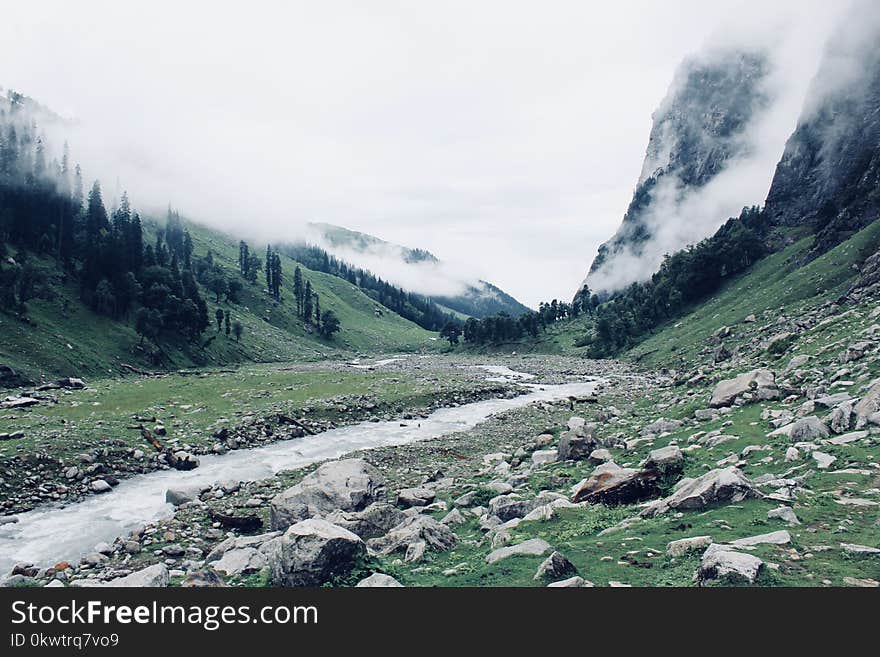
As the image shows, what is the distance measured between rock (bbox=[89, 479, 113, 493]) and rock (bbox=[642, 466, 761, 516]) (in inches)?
1044

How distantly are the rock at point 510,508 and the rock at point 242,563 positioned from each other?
7.54 meters

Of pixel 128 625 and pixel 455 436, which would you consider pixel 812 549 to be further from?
pixel 455 436

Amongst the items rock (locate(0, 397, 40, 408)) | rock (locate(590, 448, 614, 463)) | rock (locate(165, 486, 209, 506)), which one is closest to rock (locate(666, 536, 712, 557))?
rock (locate(590, 448, 614, 463))

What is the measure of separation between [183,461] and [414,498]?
18.1 meters

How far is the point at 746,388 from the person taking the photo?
957 inches

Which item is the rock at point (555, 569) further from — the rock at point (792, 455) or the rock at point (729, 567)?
the rock at point (792, 455)

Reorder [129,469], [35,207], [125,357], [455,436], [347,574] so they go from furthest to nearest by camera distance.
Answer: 1. [35,207]
2. [125,357]
3. [455,436]
4. [129,469]
5. [347,574]

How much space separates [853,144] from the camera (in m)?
104

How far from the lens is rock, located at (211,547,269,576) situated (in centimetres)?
1388

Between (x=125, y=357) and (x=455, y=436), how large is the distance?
215ft

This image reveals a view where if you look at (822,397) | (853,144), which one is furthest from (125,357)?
(853,144)

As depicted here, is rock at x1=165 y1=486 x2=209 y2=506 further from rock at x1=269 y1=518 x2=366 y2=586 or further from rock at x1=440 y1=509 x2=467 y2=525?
rock at x1=269 y1=518 x2=366 y2=586

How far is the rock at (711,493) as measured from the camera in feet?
42.5

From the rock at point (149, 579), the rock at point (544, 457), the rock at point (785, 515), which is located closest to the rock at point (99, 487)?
the rock at point (149, 579)
